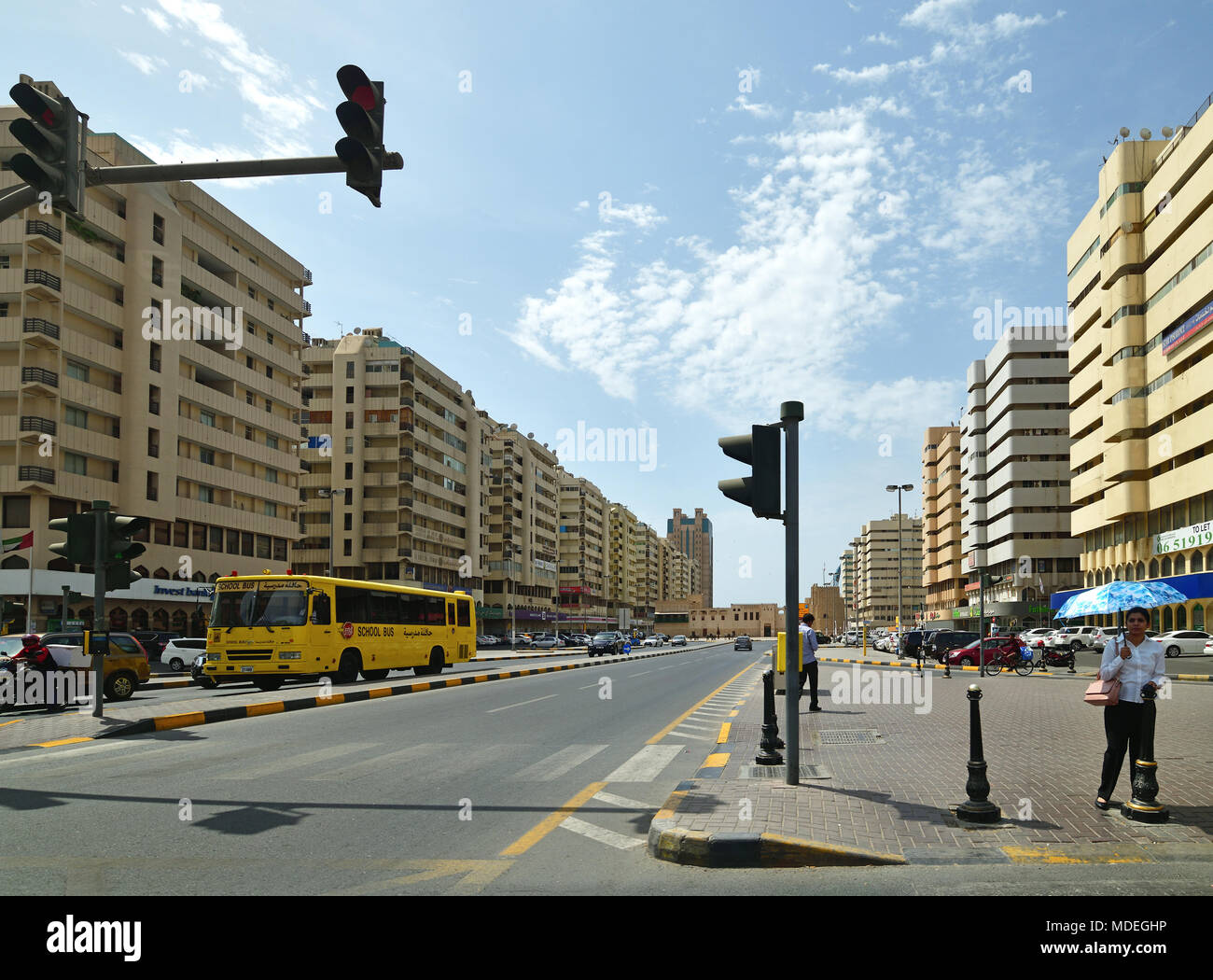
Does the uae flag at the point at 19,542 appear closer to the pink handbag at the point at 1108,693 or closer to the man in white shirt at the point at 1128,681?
the pink handbag at the point at 1108,693

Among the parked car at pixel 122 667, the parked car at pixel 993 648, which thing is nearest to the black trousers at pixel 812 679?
the parked car at pixel 122 667

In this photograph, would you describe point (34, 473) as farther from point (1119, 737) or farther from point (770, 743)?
point (1119, 737)

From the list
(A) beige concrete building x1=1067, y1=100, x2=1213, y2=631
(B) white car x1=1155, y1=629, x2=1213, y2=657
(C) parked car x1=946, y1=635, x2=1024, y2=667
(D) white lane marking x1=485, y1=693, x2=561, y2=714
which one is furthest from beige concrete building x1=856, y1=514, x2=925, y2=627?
(D) white lane marking x1=485, y1=693, x2=561, y2=714

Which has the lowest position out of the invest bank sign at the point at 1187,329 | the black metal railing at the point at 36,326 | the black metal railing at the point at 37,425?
the black metal railing at the point at 37,425

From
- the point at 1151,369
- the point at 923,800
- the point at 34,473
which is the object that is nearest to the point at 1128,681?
the point at 923,800

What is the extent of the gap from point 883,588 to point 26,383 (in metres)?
174

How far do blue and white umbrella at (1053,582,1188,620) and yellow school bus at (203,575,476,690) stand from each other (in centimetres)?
1581

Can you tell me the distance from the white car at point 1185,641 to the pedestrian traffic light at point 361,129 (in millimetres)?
48015

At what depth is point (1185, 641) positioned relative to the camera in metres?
44.9

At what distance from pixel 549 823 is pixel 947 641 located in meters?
37.6

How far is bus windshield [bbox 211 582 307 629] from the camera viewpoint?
2091 cm

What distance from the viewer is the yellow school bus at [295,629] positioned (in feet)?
68.4

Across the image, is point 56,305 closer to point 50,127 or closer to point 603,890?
point 50,127

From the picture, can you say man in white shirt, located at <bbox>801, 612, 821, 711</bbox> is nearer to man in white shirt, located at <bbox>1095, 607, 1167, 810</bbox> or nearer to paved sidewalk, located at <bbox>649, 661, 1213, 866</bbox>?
paved sidewalk, located at <bbox>649, 661, 1213, 866</bbox>
